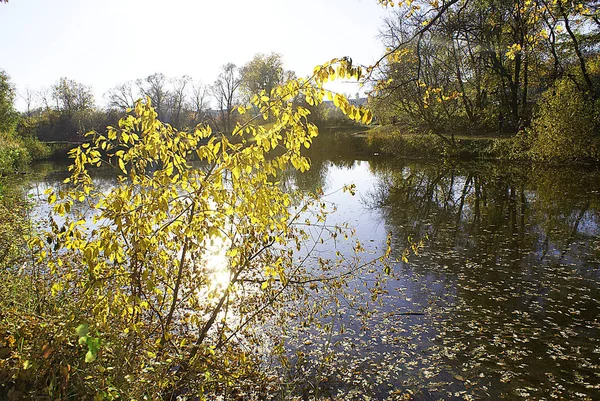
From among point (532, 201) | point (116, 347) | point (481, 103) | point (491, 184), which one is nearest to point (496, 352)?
point (116, 347)

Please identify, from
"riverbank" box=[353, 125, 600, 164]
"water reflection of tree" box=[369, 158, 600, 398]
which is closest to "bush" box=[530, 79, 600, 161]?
"riverbank" box=[353, 125, 600, 164]

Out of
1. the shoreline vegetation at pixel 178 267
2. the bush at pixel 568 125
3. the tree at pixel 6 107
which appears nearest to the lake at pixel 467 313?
the shoreline vegetation at pixel 178 267

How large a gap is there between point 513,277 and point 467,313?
1.75 metres

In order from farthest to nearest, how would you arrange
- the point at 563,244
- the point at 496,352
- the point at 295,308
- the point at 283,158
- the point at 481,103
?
the point at 481,103 < the point at 563,244 < the point at 295,308 < the point at 496,352 < the point at 283,158

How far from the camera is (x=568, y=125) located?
56.9 feet

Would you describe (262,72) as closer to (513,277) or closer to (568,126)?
(568,126)

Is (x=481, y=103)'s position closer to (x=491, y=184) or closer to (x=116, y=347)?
(x=491, y=184)

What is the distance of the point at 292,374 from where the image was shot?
4.42 meters

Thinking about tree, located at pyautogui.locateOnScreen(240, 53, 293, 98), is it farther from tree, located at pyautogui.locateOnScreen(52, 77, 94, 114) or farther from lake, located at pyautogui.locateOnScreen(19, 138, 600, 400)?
lake, located at pyautogui.locateOnScreen(19, 138, 600, 400)

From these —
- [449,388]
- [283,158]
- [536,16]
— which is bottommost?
[449,388]

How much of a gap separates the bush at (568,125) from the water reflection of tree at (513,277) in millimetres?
3156

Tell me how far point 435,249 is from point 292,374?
16.9 feet

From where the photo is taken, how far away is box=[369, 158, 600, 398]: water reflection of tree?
4410 mm

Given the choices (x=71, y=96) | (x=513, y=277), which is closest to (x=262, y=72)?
(x=71, y=96)
